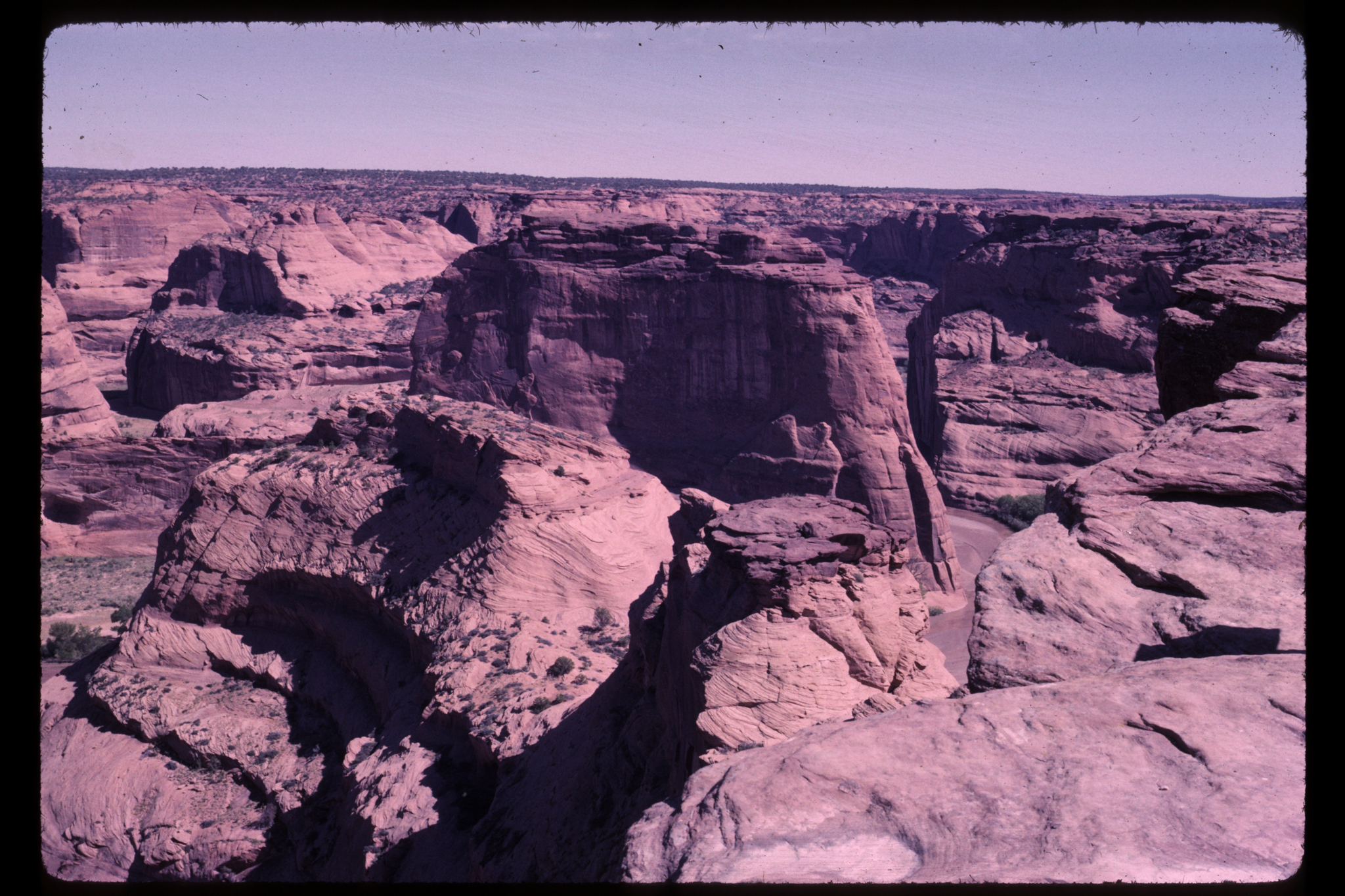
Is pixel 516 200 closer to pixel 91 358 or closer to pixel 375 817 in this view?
pixel 91 358

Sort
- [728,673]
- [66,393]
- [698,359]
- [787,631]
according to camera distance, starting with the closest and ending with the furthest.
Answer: [728,673] → [787,631] → [698,359] → [66,393]

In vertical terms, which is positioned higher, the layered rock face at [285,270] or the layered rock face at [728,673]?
the layered rock face at [285,270]

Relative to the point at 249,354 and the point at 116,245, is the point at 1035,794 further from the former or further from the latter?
the point at 116,245

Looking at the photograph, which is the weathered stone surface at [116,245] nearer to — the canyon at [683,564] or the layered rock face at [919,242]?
the canyon at [683,564]

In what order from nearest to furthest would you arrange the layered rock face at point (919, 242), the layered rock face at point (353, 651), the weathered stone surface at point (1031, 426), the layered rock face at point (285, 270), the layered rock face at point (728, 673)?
the layered rock face at point (728, 673) < the layered rock face at point (353, 651) < the weathered stone surface at point (1031, 426) < the layered rock face at point (285, 270) < the layered rock face at point (919, 242)

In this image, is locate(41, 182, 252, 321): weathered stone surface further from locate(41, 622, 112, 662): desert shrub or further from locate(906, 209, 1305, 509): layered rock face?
locate(906, 209, 1305, 509): layered rock face

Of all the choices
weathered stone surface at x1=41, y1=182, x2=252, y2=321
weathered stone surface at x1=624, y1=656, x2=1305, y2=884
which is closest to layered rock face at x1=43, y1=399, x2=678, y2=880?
weathered stone surface at x1=624, y1=656, x2=1305, y2=884

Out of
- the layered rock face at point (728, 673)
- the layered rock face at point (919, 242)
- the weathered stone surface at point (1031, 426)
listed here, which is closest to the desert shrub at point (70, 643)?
the layered rock face at point (728, 673)

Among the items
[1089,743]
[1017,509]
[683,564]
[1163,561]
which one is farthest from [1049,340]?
[1089,743]
